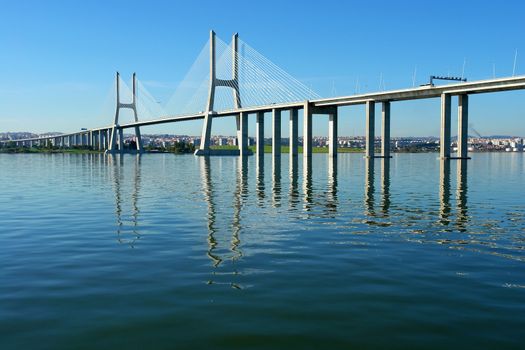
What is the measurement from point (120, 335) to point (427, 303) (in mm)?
4247

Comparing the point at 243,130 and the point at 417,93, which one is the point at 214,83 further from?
the point at 417,93

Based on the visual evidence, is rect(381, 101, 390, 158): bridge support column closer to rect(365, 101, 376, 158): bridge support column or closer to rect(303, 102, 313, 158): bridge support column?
rect(365, 101, 376, 158): bridge support column

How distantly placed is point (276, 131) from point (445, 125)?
4018 cm

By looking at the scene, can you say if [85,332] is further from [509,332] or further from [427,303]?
[509,332]

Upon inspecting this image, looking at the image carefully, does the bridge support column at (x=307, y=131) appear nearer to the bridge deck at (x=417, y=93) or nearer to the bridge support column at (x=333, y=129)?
the bridge deck at (x=417, y=93)

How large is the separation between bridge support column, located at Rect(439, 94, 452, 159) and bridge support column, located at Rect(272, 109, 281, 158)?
37945 mm

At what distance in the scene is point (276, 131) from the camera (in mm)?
115125

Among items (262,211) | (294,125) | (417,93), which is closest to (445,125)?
(417,93)

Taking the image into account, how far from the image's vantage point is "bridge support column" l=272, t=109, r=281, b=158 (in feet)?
375

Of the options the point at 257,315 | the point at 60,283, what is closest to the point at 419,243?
the point at 257,315

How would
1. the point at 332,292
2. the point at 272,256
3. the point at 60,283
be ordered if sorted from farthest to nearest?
the point at 272,256, the point at 60,283, the point at 332,292

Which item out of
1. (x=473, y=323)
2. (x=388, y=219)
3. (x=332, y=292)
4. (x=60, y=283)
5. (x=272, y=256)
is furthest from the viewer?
(x=388, y=219)

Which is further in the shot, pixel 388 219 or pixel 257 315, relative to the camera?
pixel 388 219

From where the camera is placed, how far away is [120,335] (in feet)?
20.5
